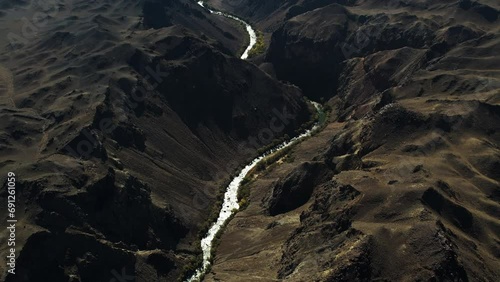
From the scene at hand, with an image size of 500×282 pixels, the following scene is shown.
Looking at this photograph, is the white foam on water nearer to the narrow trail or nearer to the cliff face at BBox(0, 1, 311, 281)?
the cliff face at BBox(0, 1, 311, 281)

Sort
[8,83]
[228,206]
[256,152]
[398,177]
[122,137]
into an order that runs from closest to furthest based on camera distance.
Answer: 1. [398,177]
2. [228,206]
3. [122,137]
4. [256,152]
5. [8,83]

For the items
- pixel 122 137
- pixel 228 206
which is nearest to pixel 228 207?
pixel 228 206

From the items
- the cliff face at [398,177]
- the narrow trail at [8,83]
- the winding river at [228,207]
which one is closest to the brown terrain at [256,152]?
the cliff face at [398,177]

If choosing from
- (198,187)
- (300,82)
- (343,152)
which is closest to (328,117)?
(300,82)

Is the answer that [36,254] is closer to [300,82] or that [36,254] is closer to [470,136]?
[470,136]

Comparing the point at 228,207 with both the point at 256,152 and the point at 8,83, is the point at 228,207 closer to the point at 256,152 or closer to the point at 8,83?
the point at 256,152

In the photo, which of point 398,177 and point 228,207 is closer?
point 398,177
